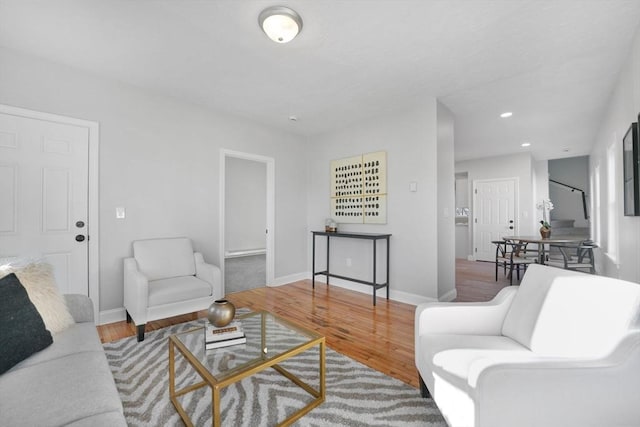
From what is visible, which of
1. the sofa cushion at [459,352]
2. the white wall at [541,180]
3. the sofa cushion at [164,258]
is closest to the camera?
the sofa cushion at [459,352]

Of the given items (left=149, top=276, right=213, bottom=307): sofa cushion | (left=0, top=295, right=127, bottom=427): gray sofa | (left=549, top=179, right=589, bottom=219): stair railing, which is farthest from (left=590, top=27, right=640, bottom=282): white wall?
(left=549, top=179, right=589, bottom=219): stair railing

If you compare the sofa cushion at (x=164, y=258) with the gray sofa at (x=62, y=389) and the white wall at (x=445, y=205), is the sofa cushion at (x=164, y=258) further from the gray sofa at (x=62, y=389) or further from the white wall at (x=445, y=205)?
the white wall at (x=445, y=205)

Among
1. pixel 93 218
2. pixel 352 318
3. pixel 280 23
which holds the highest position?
pixel 280 23

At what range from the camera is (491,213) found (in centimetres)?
678

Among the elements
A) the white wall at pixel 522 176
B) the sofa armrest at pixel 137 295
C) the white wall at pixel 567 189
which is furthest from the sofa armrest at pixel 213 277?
the white wall at pixel 567 189

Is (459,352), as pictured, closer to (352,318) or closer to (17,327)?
(352,318)

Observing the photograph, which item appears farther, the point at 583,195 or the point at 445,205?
the point at 583,195

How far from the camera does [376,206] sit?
158 inches

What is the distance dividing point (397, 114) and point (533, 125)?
7.82ft

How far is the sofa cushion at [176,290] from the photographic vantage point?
2570mm

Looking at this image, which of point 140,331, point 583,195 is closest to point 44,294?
point 140,331

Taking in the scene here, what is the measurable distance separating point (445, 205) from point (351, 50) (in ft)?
7.24

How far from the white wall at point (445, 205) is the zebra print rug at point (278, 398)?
195 cm

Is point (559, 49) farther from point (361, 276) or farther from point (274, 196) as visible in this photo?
point (274, 196)
